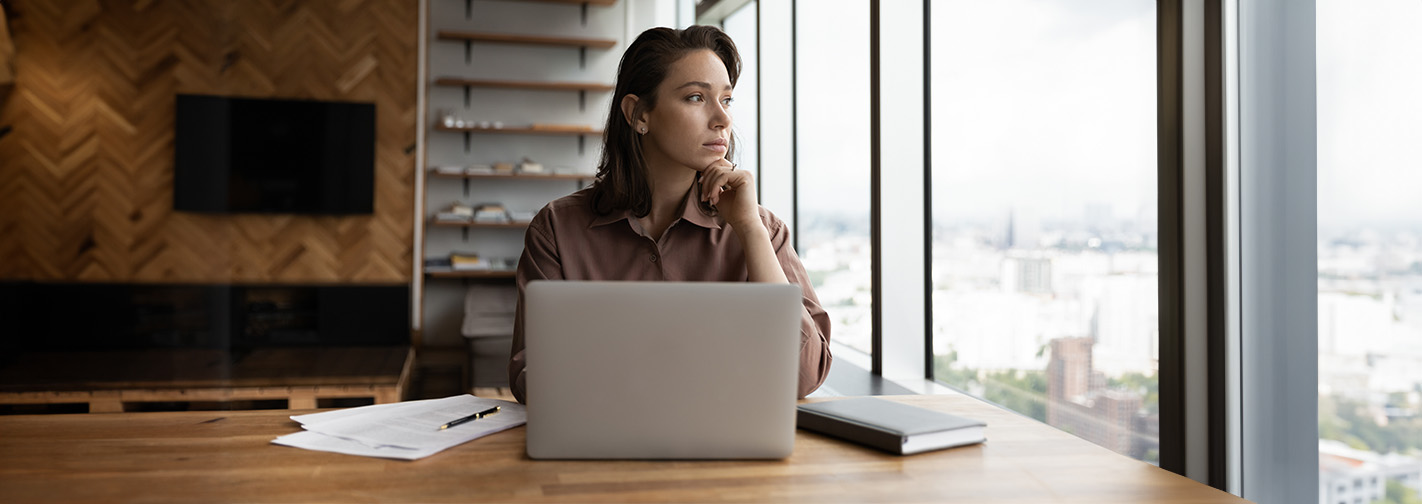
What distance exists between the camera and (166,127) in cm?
445

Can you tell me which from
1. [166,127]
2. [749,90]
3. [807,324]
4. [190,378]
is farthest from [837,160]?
[166,127]

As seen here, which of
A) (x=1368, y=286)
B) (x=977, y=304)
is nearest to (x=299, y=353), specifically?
(x=977, y=304)

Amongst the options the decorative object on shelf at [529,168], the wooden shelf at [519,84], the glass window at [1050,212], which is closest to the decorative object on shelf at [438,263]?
the decorative object on shelf at [529,168]

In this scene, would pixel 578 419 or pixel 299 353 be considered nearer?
pixel 578 419

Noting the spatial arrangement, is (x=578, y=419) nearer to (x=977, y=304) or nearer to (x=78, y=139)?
(x=977, y=304)

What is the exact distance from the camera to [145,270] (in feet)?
14.6

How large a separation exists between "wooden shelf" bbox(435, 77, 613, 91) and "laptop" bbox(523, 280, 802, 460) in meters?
4.44

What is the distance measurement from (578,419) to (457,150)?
467 centimetres

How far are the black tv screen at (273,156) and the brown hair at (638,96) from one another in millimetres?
3535

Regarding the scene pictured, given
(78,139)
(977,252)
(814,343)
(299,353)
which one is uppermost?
(78,139)

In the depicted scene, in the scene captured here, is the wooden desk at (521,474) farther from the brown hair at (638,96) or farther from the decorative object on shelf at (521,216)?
the decorative object on shelf at (521,216)

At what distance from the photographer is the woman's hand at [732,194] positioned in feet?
5.06

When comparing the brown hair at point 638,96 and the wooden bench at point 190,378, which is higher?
the brown hair at point 638,96

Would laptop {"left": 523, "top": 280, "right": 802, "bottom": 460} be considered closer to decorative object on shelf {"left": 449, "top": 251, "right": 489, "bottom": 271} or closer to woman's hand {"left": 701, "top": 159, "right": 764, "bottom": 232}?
woman's hand {"left": 701, "top": 159, "right": 764, "bottom": 232}
